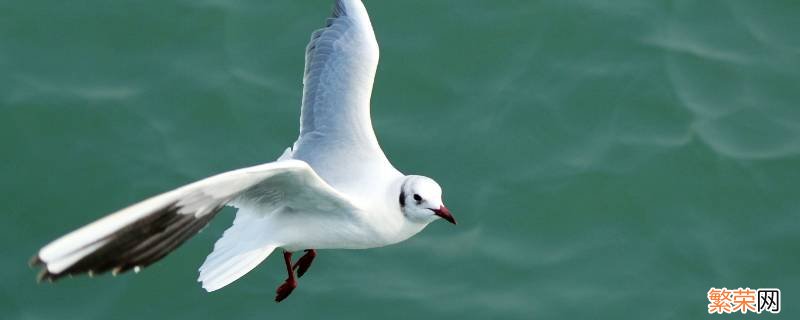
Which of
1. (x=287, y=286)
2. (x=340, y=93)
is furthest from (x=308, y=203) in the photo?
(x=340, y=93)

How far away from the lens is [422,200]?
7.86 metres

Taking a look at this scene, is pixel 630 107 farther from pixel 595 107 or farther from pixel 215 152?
pixel 215 152

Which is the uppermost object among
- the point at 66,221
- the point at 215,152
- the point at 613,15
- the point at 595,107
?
the point at 613,15

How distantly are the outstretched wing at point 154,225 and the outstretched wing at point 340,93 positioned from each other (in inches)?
40.0

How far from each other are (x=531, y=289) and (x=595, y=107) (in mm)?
1508

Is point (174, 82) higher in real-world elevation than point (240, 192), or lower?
higher

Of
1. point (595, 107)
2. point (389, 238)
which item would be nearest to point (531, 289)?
point (595, 107)

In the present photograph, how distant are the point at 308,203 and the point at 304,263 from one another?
1.30m

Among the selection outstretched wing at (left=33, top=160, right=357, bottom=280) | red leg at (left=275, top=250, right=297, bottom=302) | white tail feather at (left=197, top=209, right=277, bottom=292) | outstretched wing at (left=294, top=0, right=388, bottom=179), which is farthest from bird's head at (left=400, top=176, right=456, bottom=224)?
red leg at (left=275, top=250, right=297, bottom=302)

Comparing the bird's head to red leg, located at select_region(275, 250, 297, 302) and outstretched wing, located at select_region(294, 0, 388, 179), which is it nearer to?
outstretched wing, located at select_region(294, 0, 388, 179)

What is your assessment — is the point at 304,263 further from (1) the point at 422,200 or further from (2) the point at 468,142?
(2) the point at 468,142

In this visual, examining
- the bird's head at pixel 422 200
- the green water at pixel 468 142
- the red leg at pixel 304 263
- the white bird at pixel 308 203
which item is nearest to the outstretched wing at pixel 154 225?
the white bird at pixel 308 203

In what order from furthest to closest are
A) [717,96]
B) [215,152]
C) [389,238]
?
1. [717,96]
2. [215,152]
3. [389,238]

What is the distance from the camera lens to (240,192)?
7.42m
